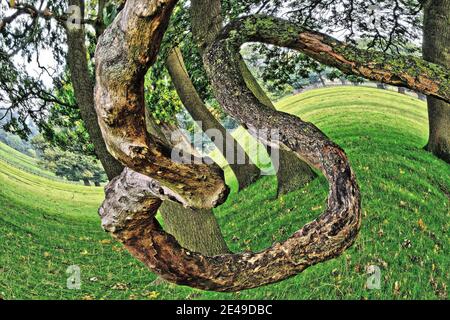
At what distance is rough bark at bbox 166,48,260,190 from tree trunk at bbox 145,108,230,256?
3.84ft

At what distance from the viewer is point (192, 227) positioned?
15.5 ft

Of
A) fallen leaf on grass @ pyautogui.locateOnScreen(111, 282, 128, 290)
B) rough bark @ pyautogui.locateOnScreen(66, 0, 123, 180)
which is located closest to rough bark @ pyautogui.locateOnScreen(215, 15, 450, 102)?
rough bark @ pyautogui.locateOnScreen(66, 0, 123, 180)

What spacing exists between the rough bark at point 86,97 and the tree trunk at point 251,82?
994mm

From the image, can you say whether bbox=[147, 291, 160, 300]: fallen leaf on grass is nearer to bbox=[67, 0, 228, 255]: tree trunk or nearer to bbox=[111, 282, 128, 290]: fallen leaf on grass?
bbox=[111, 282, 128, 290]: fallen leaf on grass

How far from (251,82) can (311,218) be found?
1.37 metres

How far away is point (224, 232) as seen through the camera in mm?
6062

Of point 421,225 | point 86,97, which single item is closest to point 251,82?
point 86,97

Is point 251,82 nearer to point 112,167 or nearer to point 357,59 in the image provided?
point 112,167

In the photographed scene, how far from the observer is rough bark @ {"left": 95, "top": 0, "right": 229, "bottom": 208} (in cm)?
185

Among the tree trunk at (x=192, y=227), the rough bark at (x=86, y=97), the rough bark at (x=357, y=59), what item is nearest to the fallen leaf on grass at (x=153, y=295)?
the tree trunk at (x=192, y=227)

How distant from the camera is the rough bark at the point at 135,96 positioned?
185 centimetres

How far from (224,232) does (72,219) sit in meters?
2.09

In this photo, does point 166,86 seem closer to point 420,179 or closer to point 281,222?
point 281,222
